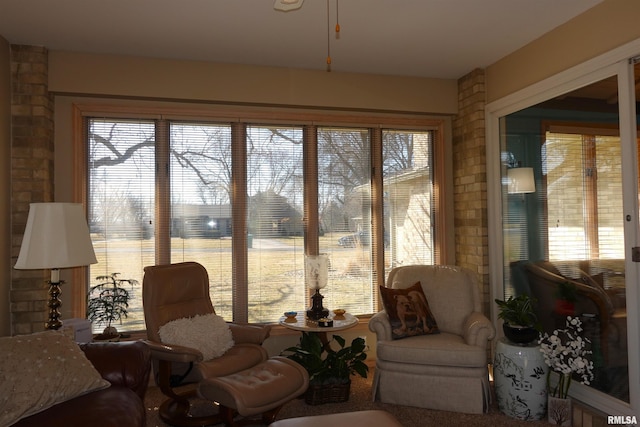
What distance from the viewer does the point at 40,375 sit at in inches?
87.0

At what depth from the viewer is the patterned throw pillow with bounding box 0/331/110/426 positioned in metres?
2.09

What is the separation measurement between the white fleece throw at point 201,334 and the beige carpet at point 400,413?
562 mm

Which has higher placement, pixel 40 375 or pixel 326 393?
pixel 40 375

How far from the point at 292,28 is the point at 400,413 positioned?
2824mm

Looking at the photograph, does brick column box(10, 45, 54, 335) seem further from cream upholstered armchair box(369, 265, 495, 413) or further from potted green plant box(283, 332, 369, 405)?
cream upholstered armchair box(369, 265, 495, 413)

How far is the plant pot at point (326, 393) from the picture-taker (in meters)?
3.39

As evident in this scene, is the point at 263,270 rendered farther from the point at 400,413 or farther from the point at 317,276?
the point at 400,413

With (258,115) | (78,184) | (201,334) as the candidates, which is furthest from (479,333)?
(78,184)

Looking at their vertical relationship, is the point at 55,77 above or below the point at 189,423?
above

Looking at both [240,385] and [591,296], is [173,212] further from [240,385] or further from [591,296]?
[591,296]

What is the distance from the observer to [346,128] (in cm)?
451

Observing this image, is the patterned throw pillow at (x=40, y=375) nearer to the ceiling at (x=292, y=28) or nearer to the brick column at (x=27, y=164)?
the brick column at (x=27, y=164)

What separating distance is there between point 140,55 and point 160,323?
2214 millimetres

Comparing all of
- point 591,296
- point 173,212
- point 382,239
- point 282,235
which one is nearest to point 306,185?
point 282,235
